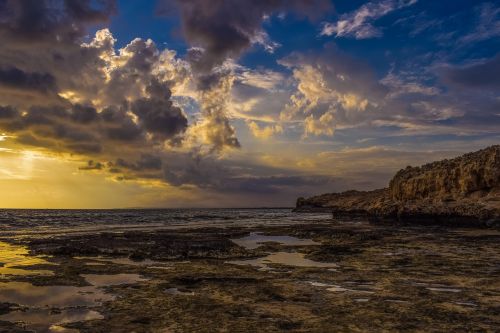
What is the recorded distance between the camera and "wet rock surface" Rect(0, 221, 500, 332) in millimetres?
8297

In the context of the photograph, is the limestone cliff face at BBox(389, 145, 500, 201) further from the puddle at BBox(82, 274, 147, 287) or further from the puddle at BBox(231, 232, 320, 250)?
the puddle at BBox(82, 274, 147, 287)

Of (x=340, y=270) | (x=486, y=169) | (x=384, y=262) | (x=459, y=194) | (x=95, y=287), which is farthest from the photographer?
(x=459, y=194)

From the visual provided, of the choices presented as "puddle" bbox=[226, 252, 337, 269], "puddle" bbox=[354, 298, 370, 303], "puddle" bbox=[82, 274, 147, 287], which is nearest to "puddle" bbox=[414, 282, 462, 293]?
"puddle" bbox=[354, 298, 370, 303]

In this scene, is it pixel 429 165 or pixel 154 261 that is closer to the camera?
pixel 154 261

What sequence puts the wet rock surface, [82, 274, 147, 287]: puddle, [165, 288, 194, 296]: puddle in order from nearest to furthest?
the wet rock surface, [165, 288, 194, 296]: puddle, [82, 274, 147, 287]: puddle

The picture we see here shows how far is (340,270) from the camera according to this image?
15.2 metres

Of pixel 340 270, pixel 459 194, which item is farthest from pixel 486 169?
pixel 340 270

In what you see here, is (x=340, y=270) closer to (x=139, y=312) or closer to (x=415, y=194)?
(x=139, y=312)

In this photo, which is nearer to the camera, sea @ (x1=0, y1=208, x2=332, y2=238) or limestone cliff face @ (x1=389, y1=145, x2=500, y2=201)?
sea @ (x1=0, y1=208, x2=332, y2=238)

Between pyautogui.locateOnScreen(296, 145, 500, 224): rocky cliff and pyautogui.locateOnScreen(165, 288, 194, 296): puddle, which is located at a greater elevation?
pyautogui.locateOnScreen(296, 145, 500, 224): rocky cliff

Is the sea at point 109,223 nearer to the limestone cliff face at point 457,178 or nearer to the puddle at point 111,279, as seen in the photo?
the limestone cliff face at point 457,178

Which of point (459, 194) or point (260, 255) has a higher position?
point (459, 194)

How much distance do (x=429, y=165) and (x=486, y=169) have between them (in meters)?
19.2

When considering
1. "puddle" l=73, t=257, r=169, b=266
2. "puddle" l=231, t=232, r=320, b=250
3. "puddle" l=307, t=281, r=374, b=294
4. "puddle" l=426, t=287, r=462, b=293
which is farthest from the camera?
"puddle" l=231, t=232, r=320, b=250
